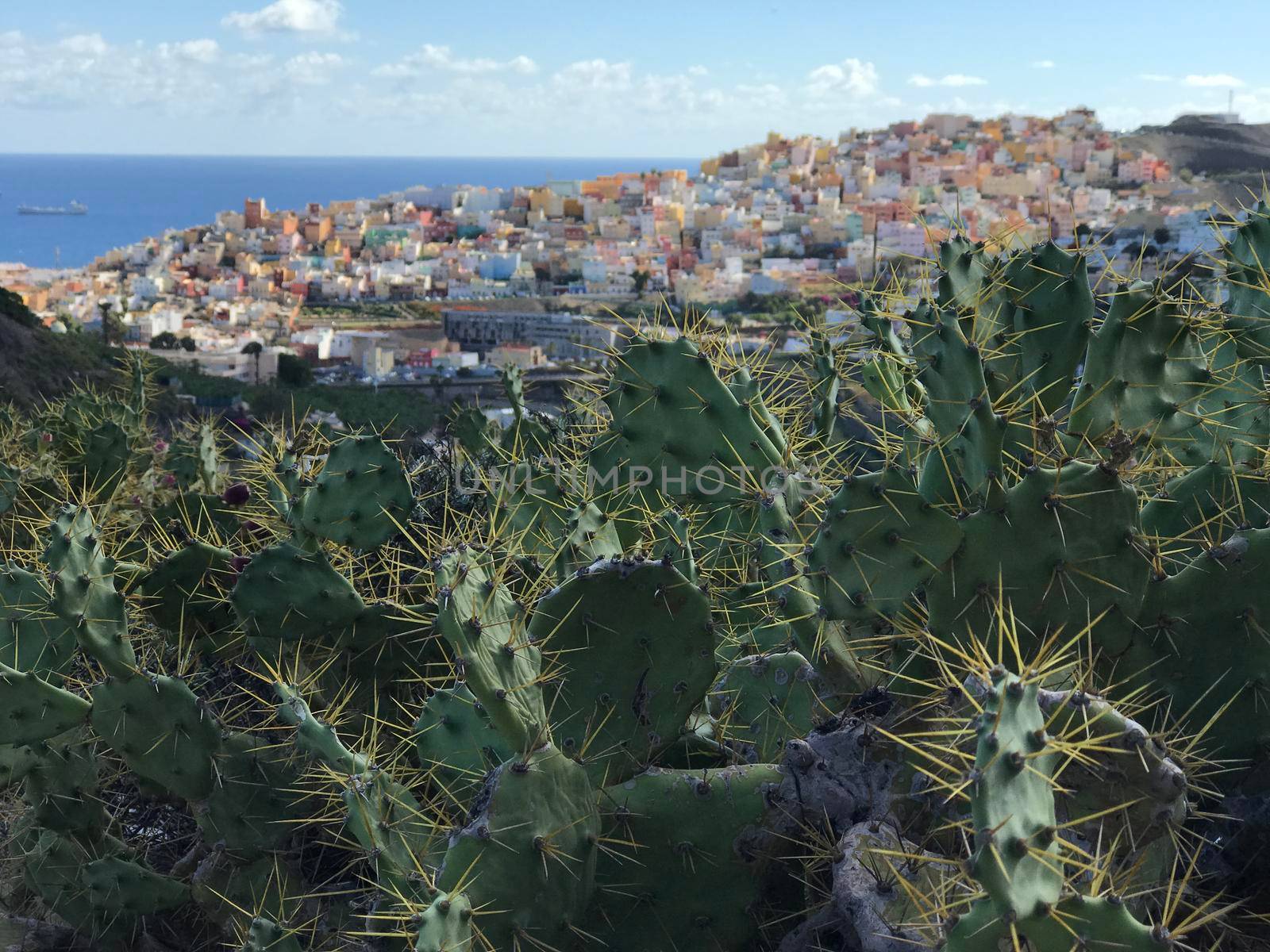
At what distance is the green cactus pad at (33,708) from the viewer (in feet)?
5.67

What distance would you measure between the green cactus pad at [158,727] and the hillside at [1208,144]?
44.1 metres

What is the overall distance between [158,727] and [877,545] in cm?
116

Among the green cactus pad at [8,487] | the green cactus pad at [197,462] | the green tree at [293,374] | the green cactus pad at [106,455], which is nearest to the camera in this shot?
the green cactus pad at [8,487]

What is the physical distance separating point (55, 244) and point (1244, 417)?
111 meters

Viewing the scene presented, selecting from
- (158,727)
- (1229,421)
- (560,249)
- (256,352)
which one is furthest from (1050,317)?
(560,249)

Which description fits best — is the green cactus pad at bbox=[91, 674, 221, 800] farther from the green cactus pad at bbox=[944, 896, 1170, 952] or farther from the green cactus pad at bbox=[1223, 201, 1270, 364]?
the green cactus pad at bbox=[1223, 201, 1270, 364]

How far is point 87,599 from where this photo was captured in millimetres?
1776

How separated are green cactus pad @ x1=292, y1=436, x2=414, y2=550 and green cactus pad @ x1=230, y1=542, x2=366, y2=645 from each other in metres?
0.16

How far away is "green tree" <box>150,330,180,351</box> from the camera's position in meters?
34.9

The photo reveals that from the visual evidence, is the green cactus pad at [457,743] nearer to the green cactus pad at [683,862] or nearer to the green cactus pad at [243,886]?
the green cactus pad at [683,862]

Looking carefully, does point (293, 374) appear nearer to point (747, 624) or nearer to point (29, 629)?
point (29, 629)

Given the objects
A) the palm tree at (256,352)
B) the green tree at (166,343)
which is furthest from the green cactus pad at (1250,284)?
the green tree at (166,343)

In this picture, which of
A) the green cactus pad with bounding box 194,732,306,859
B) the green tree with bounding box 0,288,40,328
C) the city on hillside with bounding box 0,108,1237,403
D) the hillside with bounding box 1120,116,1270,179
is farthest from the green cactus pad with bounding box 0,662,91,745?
the hillside with bounding box 1120,116,1270,179

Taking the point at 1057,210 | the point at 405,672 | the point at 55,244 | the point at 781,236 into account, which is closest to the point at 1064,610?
the point at 405,672
